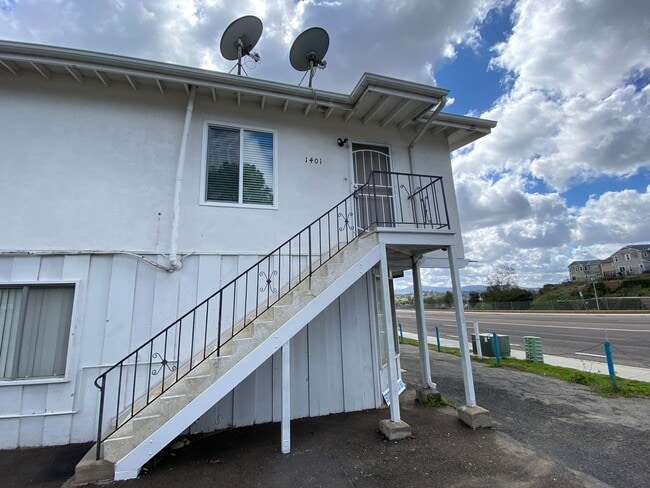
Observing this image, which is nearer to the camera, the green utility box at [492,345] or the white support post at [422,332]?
the white support post at [422,332]

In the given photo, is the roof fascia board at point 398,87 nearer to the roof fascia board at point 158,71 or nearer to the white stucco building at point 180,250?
the white stucco building at point 180,250

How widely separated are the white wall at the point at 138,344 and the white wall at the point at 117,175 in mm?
403

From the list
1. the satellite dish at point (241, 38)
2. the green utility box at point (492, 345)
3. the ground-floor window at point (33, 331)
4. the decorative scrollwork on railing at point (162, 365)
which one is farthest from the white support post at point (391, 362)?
the green utility box at point (492, 345)

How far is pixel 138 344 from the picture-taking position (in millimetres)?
4590

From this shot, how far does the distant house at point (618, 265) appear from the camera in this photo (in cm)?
5681

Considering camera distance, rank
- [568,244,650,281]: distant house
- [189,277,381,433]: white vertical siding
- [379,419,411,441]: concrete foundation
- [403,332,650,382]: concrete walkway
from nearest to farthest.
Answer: [379,419,411,441]: concrete foundation, [189,277,381,433]: white vertical siding, [403,332,650,382]: concrete walkway, [568,244,650,281]: distant house

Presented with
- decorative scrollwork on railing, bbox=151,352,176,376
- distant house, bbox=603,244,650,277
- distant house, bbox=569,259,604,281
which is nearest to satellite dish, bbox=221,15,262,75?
decorative scrollwork on railing, bbox=151,352,176,376

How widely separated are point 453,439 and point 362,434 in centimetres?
131

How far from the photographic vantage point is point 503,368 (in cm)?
916

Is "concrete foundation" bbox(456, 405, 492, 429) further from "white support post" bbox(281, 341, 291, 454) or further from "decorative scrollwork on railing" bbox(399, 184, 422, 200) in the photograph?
"decorative scrollwork on railing" bbox(399, 184, 422, 200)

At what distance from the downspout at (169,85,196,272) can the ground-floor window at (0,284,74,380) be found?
164 cm

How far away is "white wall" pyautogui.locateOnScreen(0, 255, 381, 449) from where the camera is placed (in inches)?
166

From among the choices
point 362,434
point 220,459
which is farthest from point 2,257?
point 362,434

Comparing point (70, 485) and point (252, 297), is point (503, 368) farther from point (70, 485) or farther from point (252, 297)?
point (70, 485)
